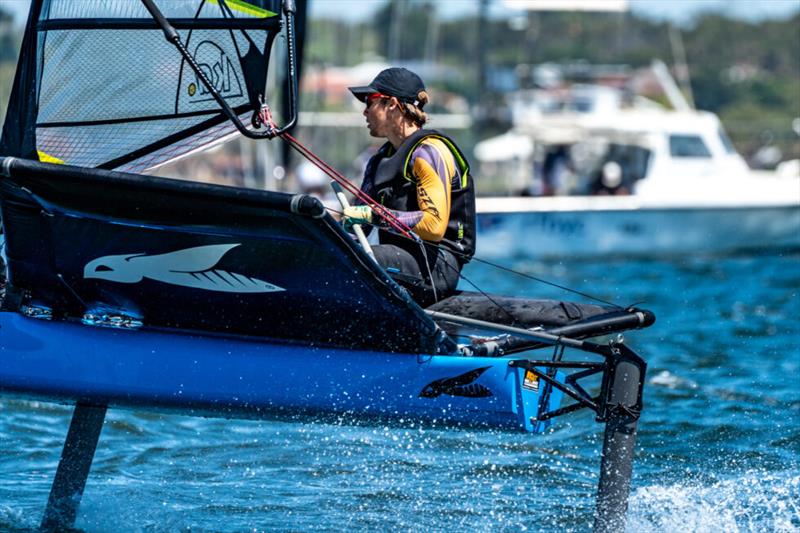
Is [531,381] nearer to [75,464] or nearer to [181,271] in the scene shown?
[181,271]

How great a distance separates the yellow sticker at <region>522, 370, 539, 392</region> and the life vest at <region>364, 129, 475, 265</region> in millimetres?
548

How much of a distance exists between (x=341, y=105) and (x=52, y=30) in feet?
83.2

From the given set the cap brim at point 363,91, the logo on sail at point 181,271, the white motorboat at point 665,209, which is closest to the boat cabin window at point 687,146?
the white motorboat at point 665,209

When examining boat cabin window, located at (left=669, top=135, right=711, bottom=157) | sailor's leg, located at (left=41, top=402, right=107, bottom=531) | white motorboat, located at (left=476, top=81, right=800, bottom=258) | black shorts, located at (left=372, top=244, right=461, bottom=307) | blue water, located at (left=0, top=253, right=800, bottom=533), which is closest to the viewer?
black shorts, located at (left=372, top=244, right=461, bottom=307)

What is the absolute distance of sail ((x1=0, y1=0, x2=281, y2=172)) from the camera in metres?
4.82

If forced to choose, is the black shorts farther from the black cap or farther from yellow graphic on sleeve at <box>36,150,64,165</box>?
yellow graphic on sleeve at <box>36,150,64,165</box>

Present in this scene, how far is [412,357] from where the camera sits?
3.99m

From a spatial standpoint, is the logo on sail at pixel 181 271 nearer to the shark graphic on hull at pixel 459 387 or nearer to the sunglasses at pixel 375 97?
the shark graphic on hull at pixel 459 387

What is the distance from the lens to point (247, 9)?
4906 mm

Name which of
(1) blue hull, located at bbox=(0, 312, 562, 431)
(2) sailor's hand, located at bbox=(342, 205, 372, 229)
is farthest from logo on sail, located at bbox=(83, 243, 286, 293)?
(2) sailor's hand, located at bbox=(342, 205, 372, 229)

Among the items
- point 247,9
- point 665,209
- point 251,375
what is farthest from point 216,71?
point 665,209

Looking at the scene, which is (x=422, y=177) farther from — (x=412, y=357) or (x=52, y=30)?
(x=52, y=30)

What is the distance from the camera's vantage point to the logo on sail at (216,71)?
4945mm

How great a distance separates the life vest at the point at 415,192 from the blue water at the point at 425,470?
2.25ft
